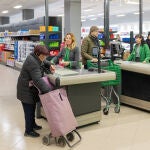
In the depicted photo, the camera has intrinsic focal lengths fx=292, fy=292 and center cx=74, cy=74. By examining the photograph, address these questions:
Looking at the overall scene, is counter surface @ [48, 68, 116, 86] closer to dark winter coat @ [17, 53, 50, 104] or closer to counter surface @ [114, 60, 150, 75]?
dark winter coat @ [17, 53, 50, 104]

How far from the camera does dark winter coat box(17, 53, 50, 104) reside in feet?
13.6

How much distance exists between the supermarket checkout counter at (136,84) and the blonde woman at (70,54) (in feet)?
4.21

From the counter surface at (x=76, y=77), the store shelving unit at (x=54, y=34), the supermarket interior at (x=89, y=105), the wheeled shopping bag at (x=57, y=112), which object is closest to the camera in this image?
the wheeled shopping bag at (x=57, y=112)

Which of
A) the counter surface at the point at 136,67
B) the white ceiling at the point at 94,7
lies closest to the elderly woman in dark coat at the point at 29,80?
the counter surface at the point at 136,67

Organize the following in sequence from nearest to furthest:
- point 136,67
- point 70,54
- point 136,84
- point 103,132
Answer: point 103,132
point 70,54
point 136,67
point 136,84

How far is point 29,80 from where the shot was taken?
437 cm

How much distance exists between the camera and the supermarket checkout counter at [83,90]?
448 centimetres

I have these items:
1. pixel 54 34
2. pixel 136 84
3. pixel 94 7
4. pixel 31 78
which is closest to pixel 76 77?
pixel 31 78

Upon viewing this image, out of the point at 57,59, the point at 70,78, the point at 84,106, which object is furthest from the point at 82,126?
the point at 57,59

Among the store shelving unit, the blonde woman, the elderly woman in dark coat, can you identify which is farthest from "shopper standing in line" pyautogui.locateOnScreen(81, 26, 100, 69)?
the store shelving unit

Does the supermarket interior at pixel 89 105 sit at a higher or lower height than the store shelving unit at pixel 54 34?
lower

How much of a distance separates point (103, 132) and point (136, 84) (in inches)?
72.6

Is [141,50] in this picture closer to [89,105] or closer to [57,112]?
[89,105]

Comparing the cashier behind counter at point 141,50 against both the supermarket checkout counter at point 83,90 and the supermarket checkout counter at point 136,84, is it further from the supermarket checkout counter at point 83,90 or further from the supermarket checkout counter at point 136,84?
the supermarket checkout counter at point 83,90
